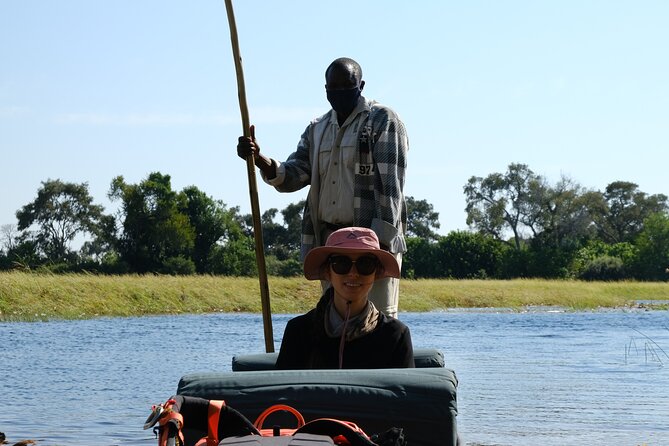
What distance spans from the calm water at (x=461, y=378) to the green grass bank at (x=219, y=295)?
17.1 ft

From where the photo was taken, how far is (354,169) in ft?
18.7

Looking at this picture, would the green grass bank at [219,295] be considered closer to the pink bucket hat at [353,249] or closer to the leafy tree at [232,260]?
the leafy tree at [232,260]

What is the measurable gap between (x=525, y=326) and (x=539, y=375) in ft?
51.9

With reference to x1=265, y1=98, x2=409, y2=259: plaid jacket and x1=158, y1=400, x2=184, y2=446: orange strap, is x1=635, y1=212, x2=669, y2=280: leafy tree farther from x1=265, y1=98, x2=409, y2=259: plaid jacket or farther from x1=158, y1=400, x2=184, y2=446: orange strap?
x1=158, y1=400, x2=184, y2=446: orange strap

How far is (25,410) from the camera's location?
1066 cm

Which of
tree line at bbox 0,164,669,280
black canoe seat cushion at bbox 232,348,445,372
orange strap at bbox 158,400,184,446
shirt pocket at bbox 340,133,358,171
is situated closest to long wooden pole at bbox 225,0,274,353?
shirt pocket at bbox 340,133,358,171

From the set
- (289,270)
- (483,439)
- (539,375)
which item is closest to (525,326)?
(539,375)

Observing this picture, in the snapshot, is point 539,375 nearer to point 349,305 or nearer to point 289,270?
point 349,305

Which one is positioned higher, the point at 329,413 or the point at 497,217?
the point at 497,217

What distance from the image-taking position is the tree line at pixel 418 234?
6112 centimetres

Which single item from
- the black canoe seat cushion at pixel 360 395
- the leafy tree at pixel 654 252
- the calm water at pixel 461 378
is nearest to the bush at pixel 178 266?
the leafy tree at pixel 654 252

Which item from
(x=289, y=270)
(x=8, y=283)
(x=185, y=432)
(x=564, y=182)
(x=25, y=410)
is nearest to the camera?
(x=185, y=432)

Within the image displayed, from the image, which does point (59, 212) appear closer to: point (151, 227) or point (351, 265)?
point (151, 227)

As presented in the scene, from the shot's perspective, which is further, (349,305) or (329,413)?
(349,305)
